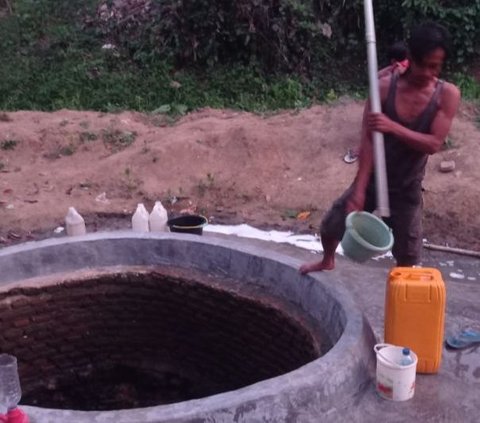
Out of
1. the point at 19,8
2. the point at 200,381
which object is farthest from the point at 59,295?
the point at 19,8

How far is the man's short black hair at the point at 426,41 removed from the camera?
338cm

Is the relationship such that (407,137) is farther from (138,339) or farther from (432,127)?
(138,339)

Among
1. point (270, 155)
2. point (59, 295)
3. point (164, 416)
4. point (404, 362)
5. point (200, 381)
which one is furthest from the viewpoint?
point (270, 155)

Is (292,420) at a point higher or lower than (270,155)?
higher

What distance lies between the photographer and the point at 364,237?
3.52 m

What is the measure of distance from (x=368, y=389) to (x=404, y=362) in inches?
8.4

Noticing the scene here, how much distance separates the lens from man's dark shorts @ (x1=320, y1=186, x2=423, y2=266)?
382 centimetres

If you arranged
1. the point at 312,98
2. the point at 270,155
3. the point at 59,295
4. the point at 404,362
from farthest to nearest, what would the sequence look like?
the point at 312,98, the point at 270,155, the point at 59,295, the point at 404,362

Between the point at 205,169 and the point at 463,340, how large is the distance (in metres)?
4.09

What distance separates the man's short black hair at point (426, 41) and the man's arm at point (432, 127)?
228mm

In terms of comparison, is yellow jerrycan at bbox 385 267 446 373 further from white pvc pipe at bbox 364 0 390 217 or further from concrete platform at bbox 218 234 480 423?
white pvc pipe at bbox 364 0 390 217

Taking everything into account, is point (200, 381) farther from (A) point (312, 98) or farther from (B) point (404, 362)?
(A) point (312, 98)

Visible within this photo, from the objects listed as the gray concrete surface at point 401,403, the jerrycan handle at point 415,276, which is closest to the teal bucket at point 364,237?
the jerrycan handle at point 415,276

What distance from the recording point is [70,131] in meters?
8.12
